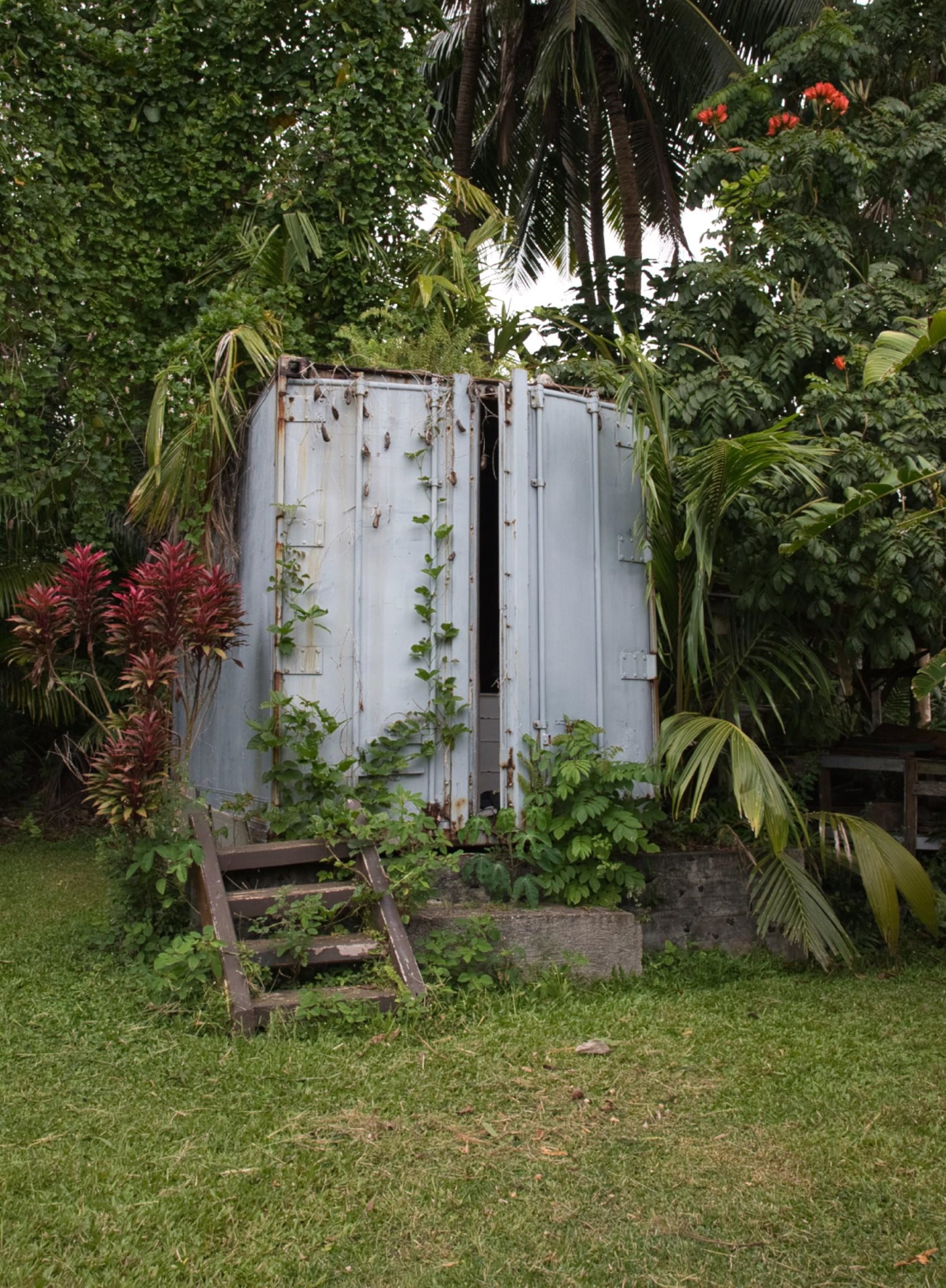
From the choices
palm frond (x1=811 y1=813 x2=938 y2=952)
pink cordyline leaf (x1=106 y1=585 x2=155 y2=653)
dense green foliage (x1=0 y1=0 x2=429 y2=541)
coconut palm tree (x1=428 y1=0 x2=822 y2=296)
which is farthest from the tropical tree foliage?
coconut palm tree (x1=428 y1=0 x2=822 y2=296)

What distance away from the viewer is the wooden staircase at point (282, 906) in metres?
4.65

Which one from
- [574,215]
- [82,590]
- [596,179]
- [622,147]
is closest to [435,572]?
[82,590]

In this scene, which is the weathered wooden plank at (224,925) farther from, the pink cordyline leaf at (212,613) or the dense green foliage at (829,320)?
the dense green foliage at (829,320)

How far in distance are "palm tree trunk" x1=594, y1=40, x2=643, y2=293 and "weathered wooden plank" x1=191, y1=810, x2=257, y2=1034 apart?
33.2 ft

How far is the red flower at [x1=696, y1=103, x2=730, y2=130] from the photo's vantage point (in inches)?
284

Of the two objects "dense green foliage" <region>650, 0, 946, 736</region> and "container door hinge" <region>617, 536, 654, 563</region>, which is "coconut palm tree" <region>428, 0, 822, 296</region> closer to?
"dense green foliage" <region>650, 0, 946, 736</region>

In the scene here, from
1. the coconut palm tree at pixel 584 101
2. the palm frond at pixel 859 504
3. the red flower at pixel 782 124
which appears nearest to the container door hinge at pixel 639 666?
the palm frond at pixel 859 504

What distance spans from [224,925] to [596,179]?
1390 centimetres

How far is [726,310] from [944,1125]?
15.1 ft

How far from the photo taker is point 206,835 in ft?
17.5

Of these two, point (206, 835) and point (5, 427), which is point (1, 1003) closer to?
point (206, 835)

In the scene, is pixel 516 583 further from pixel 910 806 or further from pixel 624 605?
pixel 910 806

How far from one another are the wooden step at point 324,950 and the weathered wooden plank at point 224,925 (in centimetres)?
12

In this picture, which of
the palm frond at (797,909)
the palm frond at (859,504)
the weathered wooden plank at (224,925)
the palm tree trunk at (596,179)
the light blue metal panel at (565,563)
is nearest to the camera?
the weathered wooden plank at (224,925)
